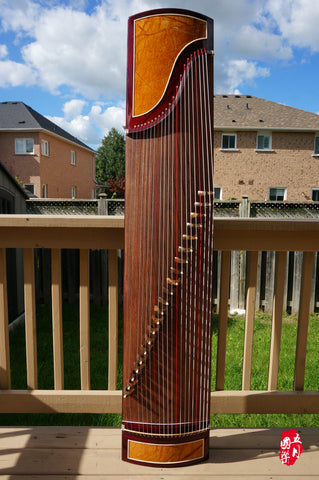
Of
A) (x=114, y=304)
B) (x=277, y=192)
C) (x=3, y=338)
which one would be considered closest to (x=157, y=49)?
(x=114, y=304)

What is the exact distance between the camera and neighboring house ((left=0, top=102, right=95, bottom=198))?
19.1 m

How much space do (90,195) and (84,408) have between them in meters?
26.4

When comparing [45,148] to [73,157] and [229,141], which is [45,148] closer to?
[73,157]

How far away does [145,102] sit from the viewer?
1234 mm

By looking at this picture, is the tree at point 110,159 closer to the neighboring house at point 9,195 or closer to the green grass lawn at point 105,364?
the neighboring house at point 9,195

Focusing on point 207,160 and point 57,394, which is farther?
point 57,394

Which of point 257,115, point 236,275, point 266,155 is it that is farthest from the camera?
point 257,115

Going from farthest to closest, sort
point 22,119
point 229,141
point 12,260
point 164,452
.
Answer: point 22,119 < point 229,141 < point 12,260 < point 164,452

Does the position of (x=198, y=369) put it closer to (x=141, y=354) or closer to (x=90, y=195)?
(x=141, y=354)

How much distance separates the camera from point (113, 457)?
144cm

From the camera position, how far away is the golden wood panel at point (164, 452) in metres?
1.39

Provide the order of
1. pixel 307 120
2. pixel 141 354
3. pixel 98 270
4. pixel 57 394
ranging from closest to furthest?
pixel 141 354 → pixel 57 394 → pixel 98 270 → pixel 307 120

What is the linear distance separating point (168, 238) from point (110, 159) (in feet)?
152

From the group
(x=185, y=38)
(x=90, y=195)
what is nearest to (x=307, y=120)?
(x=90, y=195)
